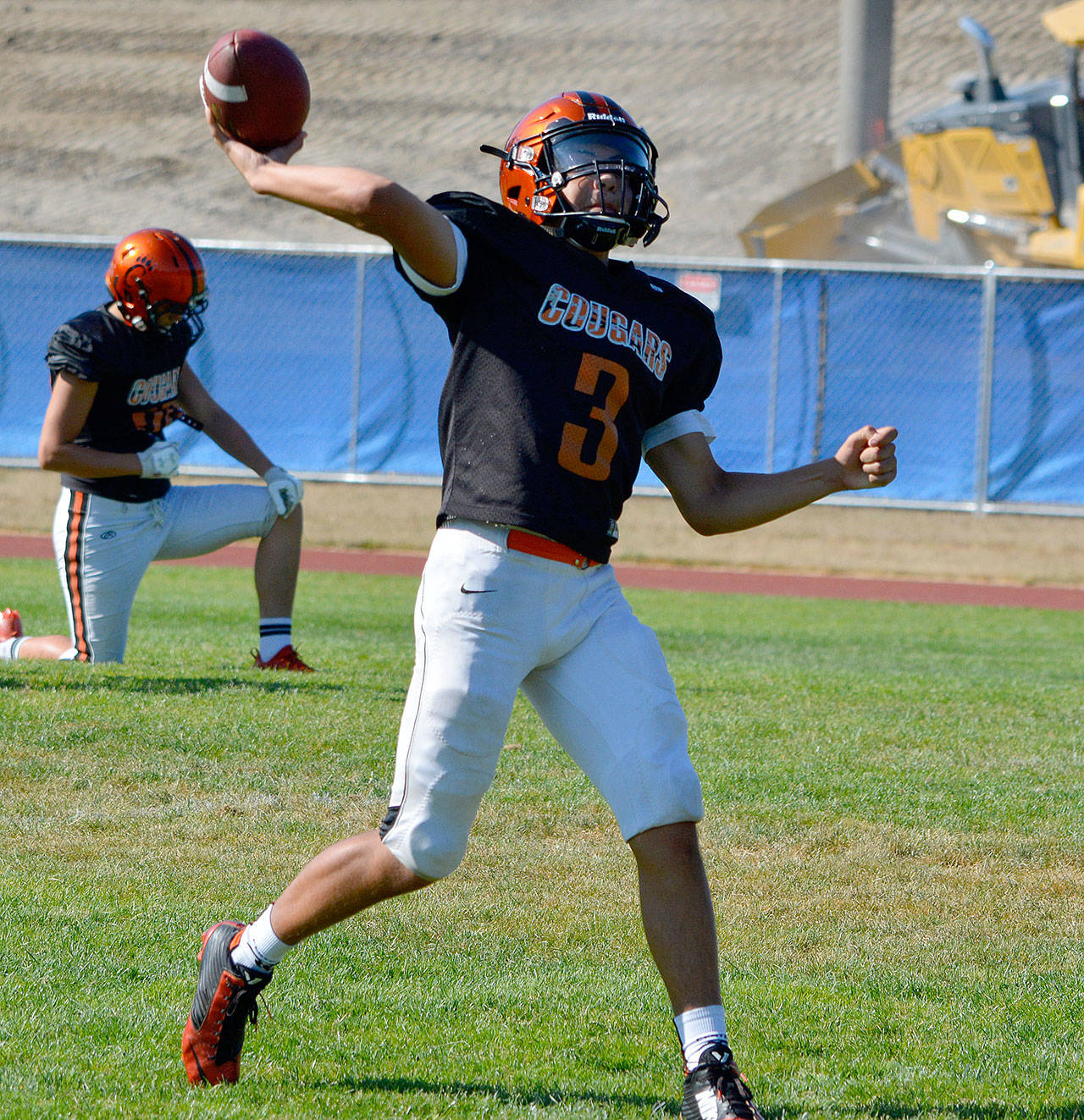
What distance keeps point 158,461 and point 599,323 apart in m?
4.34

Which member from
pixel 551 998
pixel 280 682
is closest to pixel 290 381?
pixel 280 682

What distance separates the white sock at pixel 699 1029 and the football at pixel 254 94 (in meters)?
1.98

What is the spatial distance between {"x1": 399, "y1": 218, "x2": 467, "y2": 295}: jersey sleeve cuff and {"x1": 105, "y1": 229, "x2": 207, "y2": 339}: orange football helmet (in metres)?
4.03

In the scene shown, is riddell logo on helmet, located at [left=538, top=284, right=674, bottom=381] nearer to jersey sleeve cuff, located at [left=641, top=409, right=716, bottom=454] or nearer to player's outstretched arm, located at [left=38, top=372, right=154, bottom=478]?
jersey sleeve cuff, located at [left=641, top=409, right=716, bottom=454]

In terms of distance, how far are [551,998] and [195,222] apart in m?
33.3

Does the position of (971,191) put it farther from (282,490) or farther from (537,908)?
(537,908)

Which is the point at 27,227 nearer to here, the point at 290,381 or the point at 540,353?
the point at 290,381

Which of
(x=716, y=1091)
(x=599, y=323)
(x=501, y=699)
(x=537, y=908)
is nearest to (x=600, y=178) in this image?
(x=599, y=323)

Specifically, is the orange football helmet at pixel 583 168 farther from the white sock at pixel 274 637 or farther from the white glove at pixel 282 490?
the white sock at pixel 274 637

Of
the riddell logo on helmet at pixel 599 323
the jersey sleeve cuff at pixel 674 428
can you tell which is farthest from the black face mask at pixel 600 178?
the jersey sleeve cuff at pixel 674 428

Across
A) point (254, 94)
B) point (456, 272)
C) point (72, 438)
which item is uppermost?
point (254, 94)

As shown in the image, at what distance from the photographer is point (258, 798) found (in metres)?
5.14

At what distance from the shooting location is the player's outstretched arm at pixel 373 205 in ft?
9.15

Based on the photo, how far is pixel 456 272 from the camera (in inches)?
118
